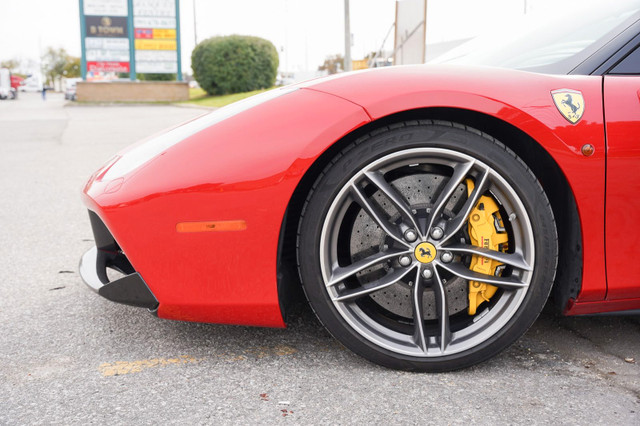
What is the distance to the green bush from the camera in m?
29.5

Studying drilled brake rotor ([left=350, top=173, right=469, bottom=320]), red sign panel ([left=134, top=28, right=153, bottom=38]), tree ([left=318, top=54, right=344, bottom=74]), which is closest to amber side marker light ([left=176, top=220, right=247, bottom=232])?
drilled brake rotor ([left=350, top=173, right=469, bottom=320])

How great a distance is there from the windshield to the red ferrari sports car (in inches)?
3.4

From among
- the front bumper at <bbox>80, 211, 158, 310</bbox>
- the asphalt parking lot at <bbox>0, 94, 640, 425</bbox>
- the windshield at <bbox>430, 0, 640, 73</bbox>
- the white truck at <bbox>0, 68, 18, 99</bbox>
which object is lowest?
the asphalt parking lot at <bbox>0, 94, 640, 425</bbox>

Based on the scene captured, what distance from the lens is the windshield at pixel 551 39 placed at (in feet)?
6.70

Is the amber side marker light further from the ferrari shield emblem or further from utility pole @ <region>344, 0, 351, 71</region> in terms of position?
utility pole @ <region>344, 0, 351, 71</region>

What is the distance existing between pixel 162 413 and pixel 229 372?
0.29 m

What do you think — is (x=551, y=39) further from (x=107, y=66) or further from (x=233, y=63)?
(x=107, y=66)

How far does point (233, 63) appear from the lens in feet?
96.5

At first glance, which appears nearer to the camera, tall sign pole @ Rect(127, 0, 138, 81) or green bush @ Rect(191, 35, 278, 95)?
tall sign pole @ Rect(127, 0, 138, 81)

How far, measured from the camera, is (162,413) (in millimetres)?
1655

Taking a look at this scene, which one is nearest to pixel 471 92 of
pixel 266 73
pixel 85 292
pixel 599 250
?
pixel 599 250

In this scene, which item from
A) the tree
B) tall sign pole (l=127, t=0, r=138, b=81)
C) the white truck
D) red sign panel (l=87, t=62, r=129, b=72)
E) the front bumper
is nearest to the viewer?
the front bumper

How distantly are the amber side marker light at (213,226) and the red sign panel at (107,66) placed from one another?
1152 inches

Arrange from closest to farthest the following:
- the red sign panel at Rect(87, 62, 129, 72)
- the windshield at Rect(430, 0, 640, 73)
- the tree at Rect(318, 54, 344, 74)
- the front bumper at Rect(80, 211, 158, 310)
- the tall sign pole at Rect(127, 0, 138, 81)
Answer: the front bumper at Rect(80, 211, 158, 310)
the windshield at Rect(430, 0, 640, 73)
the tall sign pole at Rect(127, 0, 138, 81)
the red sign panel at Rect(87, 62, 129, 72)
the tree at Rect(318, 54, 344, 74)
